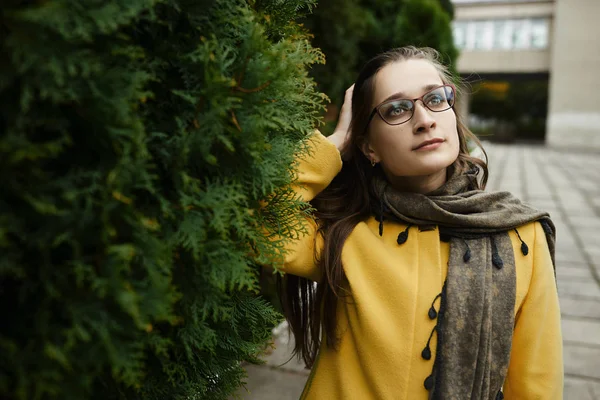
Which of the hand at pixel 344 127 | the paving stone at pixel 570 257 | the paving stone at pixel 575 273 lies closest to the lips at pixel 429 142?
the hand at pixel 344 127

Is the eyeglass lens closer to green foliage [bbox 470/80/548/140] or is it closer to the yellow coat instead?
the yellow coat

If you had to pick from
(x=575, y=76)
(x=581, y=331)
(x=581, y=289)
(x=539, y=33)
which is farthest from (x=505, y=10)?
(x=581, y=331)

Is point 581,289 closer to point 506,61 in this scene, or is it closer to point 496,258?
point 496,258

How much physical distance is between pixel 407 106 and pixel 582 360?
2.50m

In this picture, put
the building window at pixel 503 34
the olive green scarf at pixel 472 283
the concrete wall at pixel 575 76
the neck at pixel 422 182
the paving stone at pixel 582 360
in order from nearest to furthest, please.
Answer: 1. the olive green scarf at pixel 472 283
2. the neck at pixel 422 182
3. the paving stone at pixel 582 360
4. the concrete wall at pixel 575 76
5. the building window at pixel 503 34

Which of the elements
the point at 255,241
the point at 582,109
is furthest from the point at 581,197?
the point at 582,109

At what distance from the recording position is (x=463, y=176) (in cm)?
172

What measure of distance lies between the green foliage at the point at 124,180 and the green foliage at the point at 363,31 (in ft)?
11.4

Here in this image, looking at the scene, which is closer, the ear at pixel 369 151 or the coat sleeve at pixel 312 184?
the coat sleeve at pixel 312 184

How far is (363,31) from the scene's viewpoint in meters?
5.31

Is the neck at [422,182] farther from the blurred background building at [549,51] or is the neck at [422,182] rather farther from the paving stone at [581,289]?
the blurred background building at [549,51]

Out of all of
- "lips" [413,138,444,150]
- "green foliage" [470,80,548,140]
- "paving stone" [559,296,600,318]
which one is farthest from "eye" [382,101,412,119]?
"green foliage" [470,80,548,140]

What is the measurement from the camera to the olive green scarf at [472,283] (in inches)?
59.0

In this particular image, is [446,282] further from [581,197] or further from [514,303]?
[581,197]
